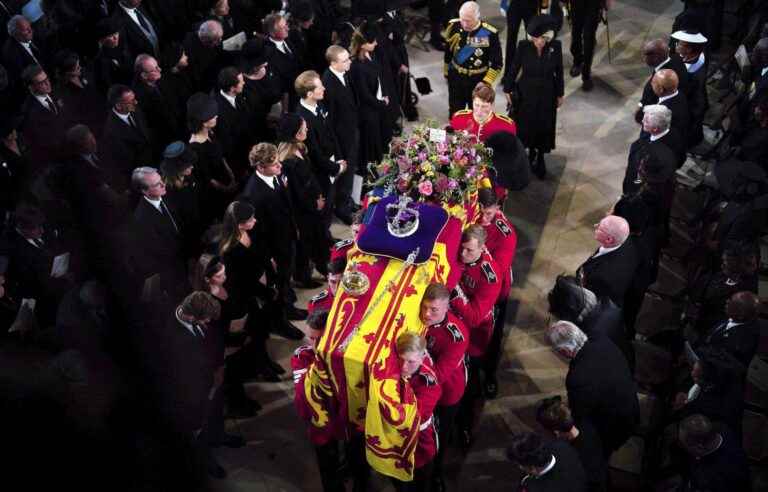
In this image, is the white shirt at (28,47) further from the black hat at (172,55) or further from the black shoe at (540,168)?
the black shoe at (540,168)

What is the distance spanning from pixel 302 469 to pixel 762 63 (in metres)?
5.62

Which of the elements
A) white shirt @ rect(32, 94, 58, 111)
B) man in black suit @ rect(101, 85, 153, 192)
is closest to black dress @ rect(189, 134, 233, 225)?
man in black suit @ rect(101, 85, 153, 192)

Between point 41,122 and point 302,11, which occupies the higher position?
point 302,11

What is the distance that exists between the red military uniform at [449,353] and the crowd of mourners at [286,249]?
2cm

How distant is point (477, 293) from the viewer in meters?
5.11

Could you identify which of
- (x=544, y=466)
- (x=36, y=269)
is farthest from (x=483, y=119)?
(x=36, y=269)

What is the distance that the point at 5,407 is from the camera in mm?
4477

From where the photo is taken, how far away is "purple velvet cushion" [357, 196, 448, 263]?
492 centimetres

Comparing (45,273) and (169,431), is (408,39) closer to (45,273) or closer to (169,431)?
(45,273)

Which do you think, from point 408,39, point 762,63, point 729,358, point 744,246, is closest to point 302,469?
point 729,358

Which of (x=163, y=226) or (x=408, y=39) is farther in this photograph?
(x=408, y=39)

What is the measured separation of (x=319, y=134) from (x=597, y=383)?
10.8ft

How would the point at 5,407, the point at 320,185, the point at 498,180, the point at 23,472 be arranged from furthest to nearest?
the point at 320,185
the point at 498,180
the point at 5,407
the point at 23,472

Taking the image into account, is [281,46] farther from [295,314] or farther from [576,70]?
[576,70]
